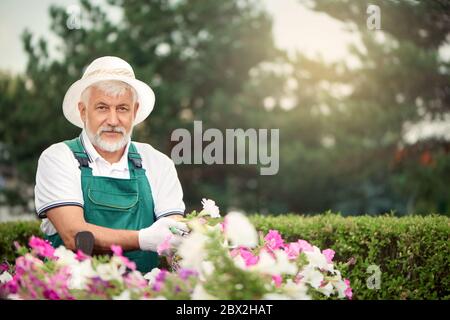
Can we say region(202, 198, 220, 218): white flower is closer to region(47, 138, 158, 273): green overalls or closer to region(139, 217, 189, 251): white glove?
region(139, 217, 189, 251): white glove

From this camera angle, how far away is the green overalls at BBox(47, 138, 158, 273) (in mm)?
3412

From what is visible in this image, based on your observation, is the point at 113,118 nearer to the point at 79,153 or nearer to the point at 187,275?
the point at 79,153

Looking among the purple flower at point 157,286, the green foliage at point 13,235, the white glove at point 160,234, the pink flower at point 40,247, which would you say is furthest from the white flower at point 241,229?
the green foliage at point 13,235

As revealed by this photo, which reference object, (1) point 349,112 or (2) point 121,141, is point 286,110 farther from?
(2) point 121,141

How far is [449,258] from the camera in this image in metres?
4.74

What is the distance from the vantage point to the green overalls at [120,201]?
3.41m

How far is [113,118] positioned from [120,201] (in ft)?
1.39

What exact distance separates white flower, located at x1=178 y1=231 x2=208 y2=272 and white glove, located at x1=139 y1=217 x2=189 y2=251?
0.53 m

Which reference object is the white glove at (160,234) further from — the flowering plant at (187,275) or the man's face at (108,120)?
the man's face at (108,120)

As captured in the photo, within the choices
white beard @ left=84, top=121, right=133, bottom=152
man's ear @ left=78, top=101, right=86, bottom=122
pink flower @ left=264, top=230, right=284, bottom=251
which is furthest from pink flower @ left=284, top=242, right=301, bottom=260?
man's ear @ left=78, top=101, right=86, bottom=122

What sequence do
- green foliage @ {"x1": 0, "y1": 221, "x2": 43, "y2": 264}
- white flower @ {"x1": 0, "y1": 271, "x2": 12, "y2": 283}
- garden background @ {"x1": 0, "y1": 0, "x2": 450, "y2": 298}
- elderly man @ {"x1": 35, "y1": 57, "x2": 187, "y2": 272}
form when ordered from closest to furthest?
white flower @ {"x1": 0, "y1": 271, "x2": 12, "y2": 283}
elderly man @ {"x1": 35, "y1": 57, "x2": 187, "y2": 272}
green foliage @ {"x1": 0, "y1": 221, "x2": 43, "y2": 264}
garden background @ {"x1": 0, "y1": 0, "x2": 450, "y2": 298}

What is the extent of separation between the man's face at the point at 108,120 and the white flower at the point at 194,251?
4.00 feet
